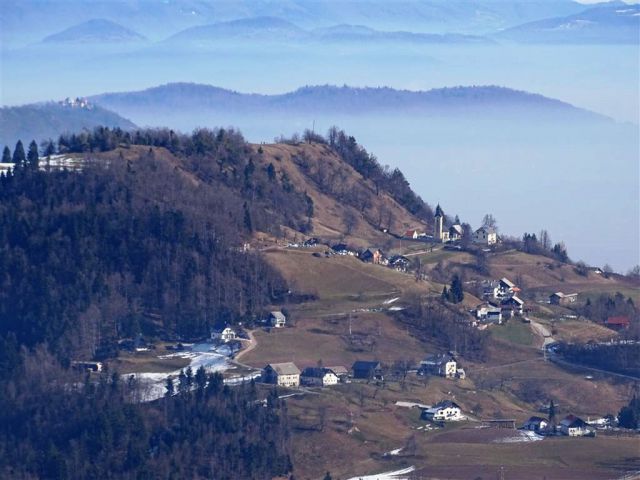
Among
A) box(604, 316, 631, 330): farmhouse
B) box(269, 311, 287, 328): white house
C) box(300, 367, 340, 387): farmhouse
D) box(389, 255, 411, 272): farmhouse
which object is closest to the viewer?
box(300, 367, 340, 387): farmhouse

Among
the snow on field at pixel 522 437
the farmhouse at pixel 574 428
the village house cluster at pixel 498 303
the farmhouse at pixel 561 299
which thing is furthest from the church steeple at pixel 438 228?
the snow on field at pixel 522 437

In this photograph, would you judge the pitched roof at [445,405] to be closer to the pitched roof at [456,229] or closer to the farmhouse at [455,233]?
the farmhouse at [455,233]

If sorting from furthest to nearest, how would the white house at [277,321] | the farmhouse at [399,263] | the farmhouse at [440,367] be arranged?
the farmhouse at [399,263] < the white house at [277,321] < the farmhouse at [440,367]

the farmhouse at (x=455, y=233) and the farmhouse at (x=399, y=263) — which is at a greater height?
the farmhouse at (x=455, y=233)

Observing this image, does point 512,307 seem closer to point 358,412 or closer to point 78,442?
point 358,412

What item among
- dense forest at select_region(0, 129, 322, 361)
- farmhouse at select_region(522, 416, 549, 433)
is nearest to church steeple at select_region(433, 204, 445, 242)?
dense forest at select_region(0, 129, 322, 361)

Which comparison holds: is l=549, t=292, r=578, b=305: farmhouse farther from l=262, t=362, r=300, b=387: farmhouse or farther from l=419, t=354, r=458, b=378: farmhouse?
l=262, t=362, r=300, b=387: farmhouse
